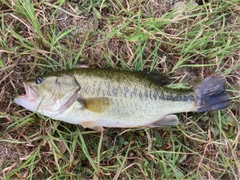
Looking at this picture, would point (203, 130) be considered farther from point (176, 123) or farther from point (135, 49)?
point (135, 49)

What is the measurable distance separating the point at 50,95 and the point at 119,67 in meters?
0.98

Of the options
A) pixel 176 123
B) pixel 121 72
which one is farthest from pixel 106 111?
pixel 176 123

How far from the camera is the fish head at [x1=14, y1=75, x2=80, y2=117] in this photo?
12.0ft

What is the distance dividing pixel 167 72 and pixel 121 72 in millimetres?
662

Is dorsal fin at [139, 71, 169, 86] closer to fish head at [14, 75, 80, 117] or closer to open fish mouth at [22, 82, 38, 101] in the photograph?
fish head at [14, 75, 80, 117]

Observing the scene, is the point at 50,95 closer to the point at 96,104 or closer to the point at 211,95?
the point at 96,104

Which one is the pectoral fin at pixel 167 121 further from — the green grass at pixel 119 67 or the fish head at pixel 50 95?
the fish head at pixel 50 95

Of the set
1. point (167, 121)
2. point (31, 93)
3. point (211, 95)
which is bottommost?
point (167, 121)

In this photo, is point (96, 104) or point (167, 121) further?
point (167, 121)

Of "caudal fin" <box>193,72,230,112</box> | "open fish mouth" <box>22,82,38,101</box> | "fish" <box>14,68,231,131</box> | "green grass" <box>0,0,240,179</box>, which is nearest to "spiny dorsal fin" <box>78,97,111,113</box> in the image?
"fish" <box>14,68,231,131</box>

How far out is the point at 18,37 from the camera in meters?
3.97

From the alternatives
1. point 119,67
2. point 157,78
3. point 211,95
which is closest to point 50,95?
point 119,67

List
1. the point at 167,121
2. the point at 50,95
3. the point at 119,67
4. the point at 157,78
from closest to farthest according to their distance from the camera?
the point at 50,95 → the point at 167,121 → the point at 157,78 → the point at 119,67

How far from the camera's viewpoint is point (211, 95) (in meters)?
3.96
